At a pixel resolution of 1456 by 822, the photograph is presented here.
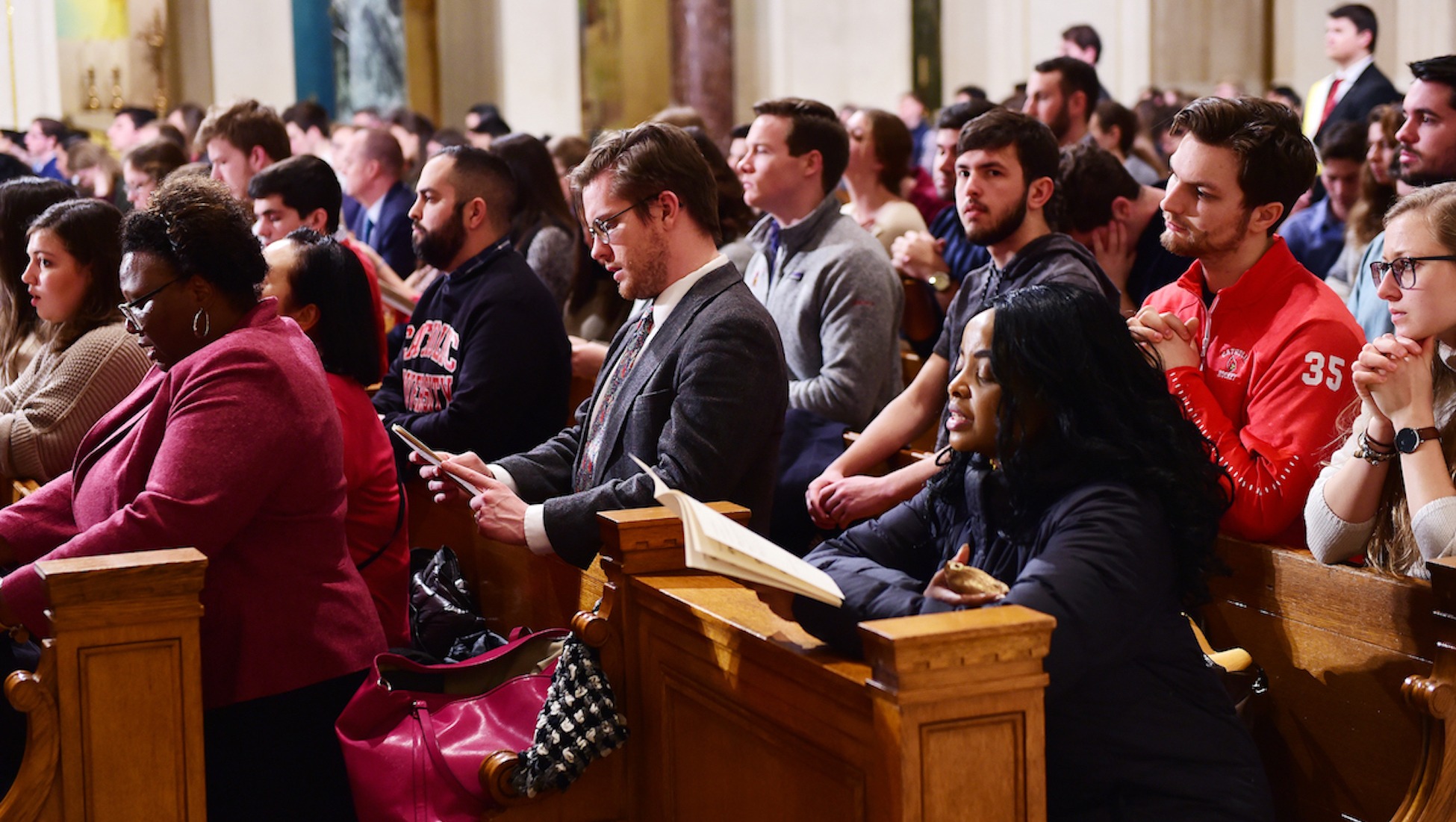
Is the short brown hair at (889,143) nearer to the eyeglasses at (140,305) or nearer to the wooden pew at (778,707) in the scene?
the wooden pew at (778,707)

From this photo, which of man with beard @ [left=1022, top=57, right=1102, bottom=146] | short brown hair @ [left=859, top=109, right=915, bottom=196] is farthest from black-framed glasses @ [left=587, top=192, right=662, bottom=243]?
man with beard @ [left=1022, top=57, right=1102, bottom=146]

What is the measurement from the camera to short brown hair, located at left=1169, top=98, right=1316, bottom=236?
308 cm

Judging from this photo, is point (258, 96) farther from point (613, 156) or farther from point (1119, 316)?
point (1119, 316)

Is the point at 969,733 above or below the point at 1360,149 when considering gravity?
below

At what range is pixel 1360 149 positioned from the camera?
6.22m

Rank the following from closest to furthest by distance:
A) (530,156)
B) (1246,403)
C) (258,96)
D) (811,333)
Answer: (1246,403) < (811,333) < (530,156) < (258,96)

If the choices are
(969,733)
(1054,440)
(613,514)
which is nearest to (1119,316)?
(1054,440)

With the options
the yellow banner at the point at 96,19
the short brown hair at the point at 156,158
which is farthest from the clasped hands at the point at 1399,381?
the yellow banner at the point at 96,19

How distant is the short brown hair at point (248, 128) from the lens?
6.49 meters

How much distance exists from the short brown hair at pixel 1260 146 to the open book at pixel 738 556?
153 cm

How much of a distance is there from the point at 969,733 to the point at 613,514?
99 centimetres

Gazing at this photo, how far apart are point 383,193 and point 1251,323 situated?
5516 mm

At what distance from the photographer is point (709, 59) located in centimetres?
1358

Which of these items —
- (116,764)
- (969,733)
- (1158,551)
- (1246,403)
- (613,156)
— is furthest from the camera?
(613,156)
